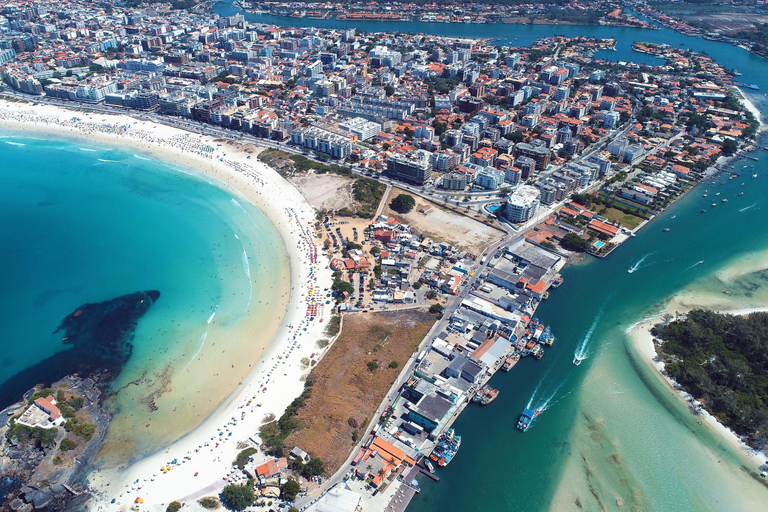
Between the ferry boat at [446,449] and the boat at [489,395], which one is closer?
the ferry boat at [446,449]

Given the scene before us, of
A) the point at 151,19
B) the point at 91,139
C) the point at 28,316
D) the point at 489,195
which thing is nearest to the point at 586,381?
the point at 489,195

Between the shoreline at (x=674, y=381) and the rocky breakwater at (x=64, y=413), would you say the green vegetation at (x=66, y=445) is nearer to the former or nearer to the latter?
the rocky breakwater at (x=64, y=413)

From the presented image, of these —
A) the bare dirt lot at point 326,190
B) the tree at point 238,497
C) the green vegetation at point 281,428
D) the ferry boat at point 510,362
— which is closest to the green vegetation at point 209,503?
the tree at point 238,497

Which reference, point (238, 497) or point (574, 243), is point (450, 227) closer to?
point (574, 243)

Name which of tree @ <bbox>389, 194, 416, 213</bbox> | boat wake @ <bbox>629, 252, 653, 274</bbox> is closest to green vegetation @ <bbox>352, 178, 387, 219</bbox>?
tree @ <bbox>389, 194, 416, 213</bbox>

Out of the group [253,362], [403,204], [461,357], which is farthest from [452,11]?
[253,362]

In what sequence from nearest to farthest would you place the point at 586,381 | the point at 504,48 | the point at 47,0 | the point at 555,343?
1. the point at 586,381
2. the point at 555,343
3. the point at 504,48
4. the point at 47,0

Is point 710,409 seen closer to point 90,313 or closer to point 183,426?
point 183,426
